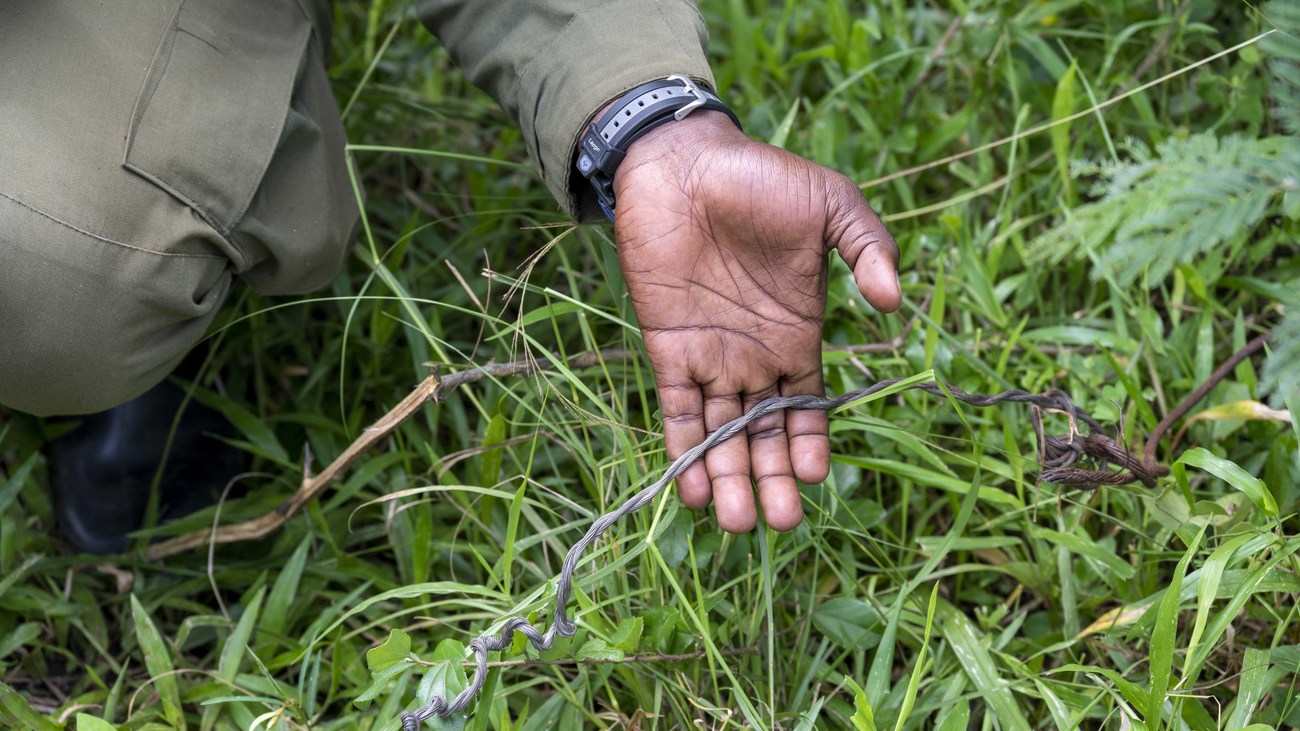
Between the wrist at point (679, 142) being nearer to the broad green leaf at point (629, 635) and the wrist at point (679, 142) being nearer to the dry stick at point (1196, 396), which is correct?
the broad green leaf at point (629, 635)

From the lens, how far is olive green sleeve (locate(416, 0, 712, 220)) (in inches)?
54.5

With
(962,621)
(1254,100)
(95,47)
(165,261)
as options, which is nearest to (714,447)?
(962,621)

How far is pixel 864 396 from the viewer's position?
129cm

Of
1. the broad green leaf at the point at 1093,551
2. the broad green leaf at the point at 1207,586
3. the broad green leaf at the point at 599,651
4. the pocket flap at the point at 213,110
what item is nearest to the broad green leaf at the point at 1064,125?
the broad green leaf at the point at 1093,551

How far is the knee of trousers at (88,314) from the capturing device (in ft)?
4.17

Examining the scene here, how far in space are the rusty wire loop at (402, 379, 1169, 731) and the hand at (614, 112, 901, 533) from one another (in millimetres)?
34

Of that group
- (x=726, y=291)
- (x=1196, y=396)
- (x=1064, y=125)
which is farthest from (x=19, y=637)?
(x=1064, y=125)

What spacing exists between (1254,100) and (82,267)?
76.5 inches

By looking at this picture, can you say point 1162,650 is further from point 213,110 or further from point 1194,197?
point 213,110

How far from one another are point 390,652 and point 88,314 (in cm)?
62

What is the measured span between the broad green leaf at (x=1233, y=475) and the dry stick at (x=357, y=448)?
2.53 feet

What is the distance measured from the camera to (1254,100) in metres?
1.81

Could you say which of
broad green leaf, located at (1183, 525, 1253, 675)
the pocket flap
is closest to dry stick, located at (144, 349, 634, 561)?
the pocket flap

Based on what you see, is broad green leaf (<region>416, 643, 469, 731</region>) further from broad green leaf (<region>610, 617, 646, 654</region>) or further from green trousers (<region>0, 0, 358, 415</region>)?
green trousers (<region>0, 0, 358, 415</region>)
